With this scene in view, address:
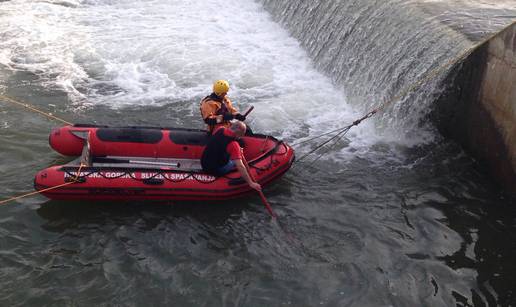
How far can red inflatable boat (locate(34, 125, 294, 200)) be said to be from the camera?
7.18 m

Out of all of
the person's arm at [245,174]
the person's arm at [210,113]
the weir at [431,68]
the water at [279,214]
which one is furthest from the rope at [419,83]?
the person's arm at [245,174]

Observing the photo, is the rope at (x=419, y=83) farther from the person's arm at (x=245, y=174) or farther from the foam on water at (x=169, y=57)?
the person's arm at (x=245, y=174)

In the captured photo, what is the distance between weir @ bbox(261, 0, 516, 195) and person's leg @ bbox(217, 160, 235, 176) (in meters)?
3.36

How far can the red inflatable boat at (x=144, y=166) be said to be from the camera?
7.18 meters

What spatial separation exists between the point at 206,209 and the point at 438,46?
5.05m

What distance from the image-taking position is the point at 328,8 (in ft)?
42.8

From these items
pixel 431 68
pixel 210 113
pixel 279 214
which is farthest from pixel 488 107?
pixel 210 113

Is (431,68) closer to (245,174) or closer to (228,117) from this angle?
(228,117)

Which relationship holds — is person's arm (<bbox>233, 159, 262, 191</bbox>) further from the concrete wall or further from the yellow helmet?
the concrete wall

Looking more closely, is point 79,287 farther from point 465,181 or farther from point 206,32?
point 206,32

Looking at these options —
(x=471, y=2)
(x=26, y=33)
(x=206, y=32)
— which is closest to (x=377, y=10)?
(x=471, y=2)

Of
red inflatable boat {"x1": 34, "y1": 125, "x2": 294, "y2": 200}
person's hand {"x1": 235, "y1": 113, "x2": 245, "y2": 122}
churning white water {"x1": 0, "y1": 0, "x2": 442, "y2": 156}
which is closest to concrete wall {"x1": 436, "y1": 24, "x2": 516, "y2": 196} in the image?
churning white water {"x1": 0, "y1": 0, "x2": 442, "y2": 156}

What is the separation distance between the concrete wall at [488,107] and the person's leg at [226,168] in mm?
3859

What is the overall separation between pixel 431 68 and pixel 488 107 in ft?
4.10
